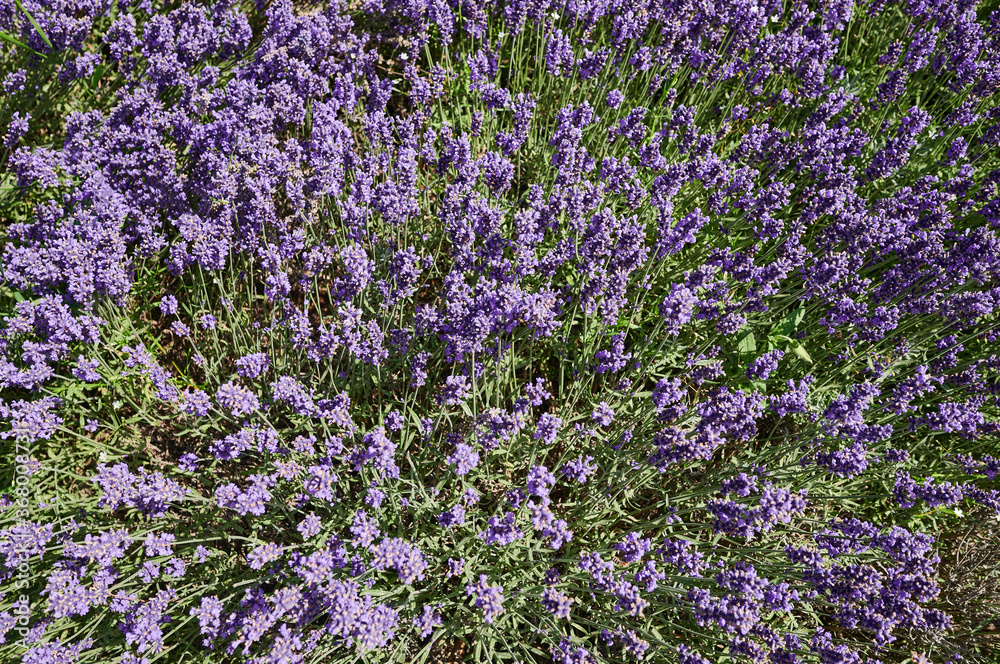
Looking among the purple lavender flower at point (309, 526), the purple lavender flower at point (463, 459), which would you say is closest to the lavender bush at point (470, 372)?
the purple lavender flower at point (309, 526)

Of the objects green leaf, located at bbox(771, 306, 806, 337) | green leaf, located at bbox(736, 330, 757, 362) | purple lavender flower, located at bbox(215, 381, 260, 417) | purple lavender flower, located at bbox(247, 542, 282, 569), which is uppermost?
purple lavender flower, located at bbox(215, 381, 260, 417)

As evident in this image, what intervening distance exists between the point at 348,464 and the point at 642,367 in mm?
1605

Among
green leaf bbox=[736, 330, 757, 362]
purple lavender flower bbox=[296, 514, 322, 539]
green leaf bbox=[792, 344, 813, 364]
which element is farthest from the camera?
green leaf bbox=[736, 330, 757, 362]

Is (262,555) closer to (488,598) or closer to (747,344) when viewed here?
(488,598)

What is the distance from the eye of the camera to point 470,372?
2934mm

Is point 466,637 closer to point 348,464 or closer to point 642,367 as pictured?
point 348,464

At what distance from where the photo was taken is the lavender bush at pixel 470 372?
2.54m

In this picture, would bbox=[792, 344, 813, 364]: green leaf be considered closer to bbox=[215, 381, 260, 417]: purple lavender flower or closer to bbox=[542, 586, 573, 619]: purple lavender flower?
bbox=[542, 586, 573, 619]: purple lavender flower

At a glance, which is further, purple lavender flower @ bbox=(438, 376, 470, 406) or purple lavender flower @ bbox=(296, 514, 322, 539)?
purple lavender flower @ bbox=(438, 376, 470, 406)

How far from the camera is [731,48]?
4.33 m

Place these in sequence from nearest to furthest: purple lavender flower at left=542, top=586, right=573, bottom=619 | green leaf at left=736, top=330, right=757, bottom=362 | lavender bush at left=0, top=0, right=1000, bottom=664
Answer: purple lavender flower at left=542, top=586, right=573, bottom=619 < lavender bush at left=0, top=0, right=1000, bottom=664 < green leaf at left=736, top=330, right=757, bottom=362

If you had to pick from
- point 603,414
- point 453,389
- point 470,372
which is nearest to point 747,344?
point 603,414

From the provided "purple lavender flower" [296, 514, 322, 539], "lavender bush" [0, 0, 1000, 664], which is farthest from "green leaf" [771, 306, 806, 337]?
"purple lavender flower" [296, 514, 322, 539]

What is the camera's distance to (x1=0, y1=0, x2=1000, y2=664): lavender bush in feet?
8.33
